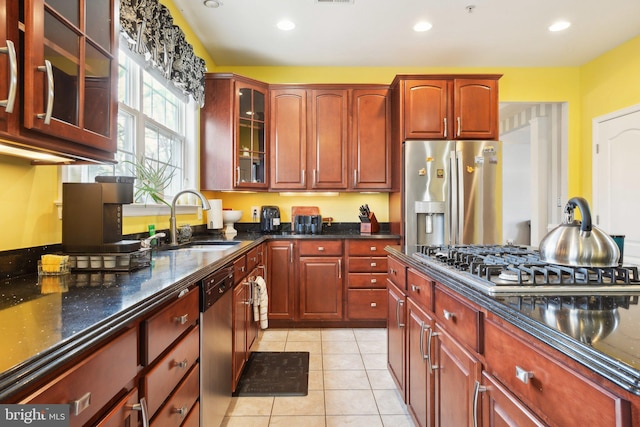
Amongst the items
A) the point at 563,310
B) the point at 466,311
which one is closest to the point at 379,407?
the point at 466,311

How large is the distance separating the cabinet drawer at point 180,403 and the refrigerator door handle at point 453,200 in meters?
2.64

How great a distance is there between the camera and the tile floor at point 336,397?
76.3 inches

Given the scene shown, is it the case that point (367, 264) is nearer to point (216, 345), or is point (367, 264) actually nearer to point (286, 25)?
point (216, 345)

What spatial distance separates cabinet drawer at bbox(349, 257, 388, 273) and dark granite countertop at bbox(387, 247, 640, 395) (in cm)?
245

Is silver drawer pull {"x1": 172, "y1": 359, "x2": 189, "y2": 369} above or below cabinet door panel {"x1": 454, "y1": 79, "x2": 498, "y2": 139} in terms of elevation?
below

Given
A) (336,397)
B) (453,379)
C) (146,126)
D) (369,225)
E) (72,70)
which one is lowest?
(336,397)

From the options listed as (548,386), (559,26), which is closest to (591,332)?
(548,386)

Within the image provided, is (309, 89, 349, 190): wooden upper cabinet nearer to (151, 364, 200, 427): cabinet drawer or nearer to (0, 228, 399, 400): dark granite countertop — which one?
(0, 228, 399, 400): dark granite countertop

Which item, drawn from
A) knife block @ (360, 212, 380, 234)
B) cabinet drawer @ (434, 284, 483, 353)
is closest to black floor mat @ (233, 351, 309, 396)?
cabinet drawer @ (434, 284, 483, 353)

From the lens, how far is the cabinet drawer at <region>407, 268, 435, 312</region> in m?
1.48

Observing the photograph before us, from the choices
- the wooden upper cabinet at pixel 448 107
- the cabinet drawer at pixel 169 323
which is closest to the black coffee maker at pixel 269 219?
the wooden upper cabinet at pixel 448 107

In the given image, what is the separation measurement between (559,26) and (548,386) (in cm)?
365

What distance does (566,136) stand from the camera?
160 inches

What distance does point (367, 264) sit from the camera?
11.4 ft
